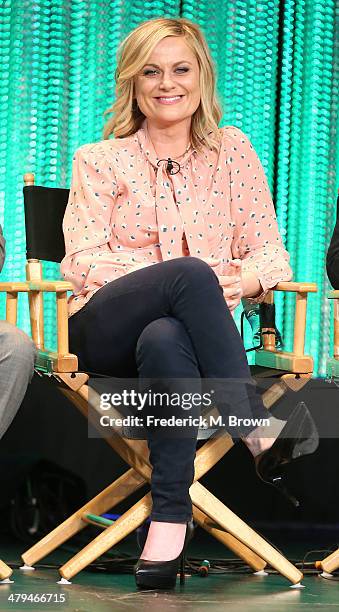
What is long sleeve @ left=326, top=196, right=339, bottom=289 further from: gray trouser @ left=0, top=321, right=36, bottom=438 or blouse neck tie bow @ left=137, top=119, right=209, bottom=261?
gray trouser @ left=0, top=321, right=36, bottom=438

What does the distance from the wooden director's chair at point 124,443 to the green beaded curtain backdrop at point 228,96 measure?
616mm

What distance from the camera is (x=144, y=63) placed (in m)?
3.04

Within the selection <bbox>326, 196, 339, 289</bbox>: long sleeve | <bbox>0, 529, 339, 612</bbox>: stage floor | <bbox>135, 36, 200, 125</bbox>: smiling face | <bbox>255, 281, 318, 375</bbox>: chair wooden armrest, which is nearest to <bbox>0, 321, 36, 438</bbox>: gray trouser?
<bbox>0, 529, 339, 612</bbox>: stage floor

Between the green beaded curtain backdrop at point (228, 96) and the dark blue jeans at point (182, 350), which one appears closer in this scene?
the dark blue jeans at point (182, 350)

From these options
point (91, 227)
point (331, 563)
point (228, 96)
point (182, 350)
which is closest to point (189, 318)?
point (182, 350)

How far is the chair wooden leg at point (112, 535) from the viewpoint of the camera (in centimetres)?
269

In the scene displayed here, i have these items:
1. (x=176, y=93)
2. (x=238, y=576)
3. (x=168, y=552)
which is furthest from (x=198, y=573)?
(x=176, y=93)

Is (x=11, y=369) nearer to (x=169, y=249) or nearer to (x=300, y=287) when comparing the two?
(x=169, y=249)

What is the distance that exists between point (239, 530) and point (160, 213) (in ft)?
2.84

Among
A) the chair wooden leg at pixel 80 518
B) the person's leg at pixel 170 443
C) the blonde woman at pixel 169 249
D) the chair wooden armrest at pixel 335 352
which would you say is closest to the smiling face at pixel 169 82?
the blonde woman at pixel 169 249

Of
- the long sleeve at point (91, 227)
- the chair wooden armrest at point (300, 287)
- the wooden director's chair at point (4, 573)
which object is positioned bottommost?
the wooden director's chair at point (4, 573)

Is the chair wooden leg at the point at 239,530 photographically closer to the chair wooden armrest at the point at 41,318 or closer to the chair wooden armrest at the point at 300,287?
the chair wooden armrest at the point at 41,318

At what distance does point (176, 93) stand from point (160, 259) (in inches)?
18.2

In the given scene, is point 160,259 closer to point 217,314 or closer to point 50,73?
point 217,314
